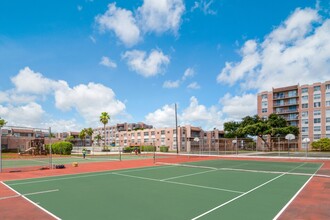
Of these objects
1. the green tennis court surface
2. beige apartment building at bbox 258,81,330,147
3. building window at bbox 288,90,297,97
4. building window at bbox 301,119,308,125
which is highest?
building window at bbox 288,90,297,97

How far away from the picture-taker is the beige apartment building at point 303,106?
8192 cm

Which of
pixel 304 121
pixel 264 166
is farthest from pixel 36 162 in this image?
pixel 304 121

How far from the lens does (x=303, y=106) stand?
87.3m

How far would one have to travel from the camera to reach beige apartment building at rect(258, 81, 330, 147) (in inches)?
3225

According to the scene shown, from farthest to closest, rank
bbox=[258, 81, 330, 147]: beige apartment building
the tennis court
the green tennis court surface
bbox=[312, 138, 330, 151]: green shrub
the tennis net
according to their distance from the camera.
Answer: bbox=[258, 81, 330, 147]: beige apartment building
bbox=[312, 138, 330, 151]: green shrub
the tennis court
the tennis net
the green tennis court surface

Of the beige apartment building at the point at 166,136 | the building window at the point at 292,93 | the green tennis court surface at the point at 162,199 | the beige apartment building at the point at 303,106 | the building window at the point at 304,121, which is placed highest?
the building window at the point at 292,93

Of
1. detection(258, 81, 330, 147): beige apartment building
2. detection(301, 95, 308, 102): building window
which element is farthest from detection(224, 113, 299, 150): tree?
detection(301, 95, 308, 102): building window

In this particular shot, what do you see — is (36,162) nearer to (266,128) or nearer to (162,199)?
(162,199)

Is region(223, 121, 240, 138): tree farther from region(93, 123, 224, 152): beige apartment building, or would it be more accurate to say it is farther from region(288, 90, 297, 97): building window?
region(288, 90, 297, 97): building window

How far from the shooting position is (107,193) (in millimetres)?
12438

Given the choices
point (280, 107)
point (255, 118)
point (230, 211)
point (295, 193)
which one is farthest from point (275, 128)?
point (230, 211)

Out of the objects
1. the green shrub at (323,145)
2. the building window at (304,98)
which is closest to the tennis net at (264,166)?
the green shrub at (323,145)

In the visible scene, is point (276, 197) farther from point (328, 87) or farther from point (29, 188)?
point (328, 87)

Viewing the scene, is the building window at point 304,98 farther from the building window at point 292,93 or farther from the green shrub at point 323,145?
the green shrub at point 323,145
